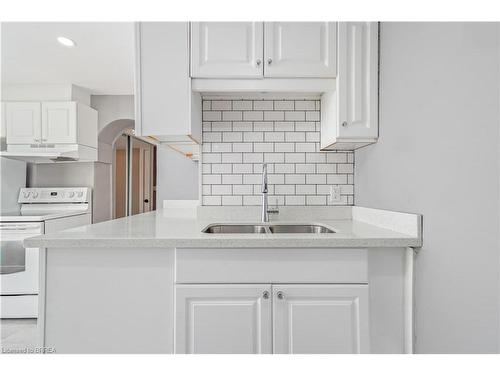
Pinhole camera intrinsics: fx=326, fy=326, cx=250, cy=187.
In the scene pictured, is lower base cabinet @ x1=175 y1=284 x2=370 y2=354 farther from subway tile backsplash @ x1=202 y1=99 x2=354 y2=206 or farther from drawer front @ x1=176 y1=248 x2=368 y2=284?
subway tile backsplash @ x1=202 y1=99 x2=354 y2=206

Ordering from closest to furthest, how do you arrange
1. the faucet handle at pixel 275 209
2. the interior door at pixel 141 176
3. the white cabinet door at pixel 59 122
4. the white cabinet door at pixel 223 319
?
the white cabinet door at pixel 223 319
the faucet handle at pixel 275 209
the white cabinet door at pixel 59 122
the interior door at pixel 141 176

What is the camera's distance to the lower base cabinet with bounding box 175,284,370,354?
136 cm

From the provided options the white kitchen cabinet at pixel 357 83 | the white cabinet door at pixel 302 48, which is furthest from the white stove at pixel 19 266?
the white kitchen cabinet at pixel 357 83

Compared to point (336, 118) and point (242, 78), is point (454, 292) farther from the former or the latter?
point (242, 78)

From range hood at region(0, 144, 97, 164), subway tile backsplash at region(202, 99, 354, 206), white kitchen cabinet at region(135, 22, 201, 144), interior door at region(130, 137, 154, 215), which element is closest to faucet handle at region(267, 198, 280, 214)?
subway tile backsplash at region(202, 99, 354, 206)

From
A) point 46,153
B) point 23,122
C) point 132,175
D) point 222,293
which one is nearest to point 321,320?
point 222,293

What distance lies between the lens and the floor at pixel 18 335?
2371 mm

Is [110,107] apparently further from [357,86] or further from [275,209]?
[357,86]

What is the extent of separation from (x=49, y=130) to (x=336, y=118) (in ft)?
10.9

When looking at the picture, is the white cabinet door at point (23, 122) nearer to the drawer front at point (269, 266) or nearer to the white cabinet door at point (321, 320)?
the drawer front at point (269, 266)

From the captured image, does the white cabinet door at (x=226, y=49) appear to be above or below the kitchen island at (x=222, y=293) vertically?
above

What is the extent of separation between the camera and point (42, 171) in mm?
4160

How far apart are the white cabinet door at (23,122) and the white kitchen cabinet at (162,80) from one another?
2.59 meters

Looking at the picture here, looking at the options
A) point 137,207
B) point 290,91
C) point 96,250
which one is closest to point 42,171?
point 137,207
